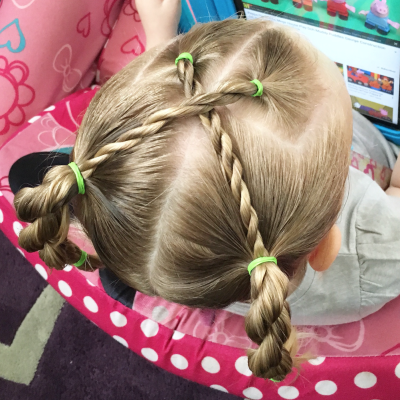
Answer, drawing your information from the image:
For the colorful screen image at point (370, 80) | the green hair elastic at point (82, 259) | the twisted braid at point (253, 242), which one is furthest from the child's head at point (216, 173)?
the colorful screen image at point (370, 80)

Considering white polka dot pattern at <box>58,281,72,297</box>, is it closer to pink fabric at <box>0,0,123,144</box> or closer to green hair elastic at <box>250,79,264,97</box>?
pink fabric at <box>0,0,123,144</box>

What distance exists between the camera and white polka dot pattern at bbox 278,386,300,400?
26.7 inches

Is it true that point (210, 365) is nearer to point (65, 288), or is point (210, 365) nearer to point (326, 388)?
point (326, 388)

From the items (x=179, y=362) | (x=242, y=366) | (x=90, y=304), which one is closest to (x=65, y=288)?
(x=90, y=304)

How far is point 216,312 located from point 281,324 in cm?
38

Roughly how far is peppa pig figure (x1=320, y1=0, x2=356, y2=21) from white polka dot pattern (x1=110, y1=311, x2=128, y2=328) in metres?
0.64

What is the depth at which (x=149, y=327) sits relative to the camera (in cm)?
74

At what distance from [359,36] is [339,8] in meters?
0.07

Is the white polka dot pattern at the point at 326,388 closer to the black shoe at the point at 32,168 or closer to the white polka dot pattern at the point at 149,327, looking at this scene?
the white polka dot pattern at the point at 149,327

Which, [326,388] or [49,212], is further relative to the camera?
[326,388]

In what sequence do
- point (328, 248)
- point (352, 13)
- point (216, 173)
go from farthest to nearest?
point (352, 13)
point (328, 248)
point (216, 173)

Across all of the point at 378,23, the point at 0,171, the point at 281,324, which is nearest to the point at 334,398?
the point at 281,324

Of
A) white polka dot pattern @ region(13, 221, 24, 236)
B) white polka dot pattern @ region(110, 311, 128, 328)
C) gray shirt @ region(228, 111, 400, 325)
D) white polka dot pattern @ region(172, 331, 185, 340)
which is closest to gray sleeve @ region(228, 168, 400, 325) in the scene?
gray shirt @ region(228, 111, 400, 325)

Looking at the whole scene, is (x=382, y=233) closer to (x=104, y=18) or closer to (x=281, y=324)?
(x=281, y=324)
